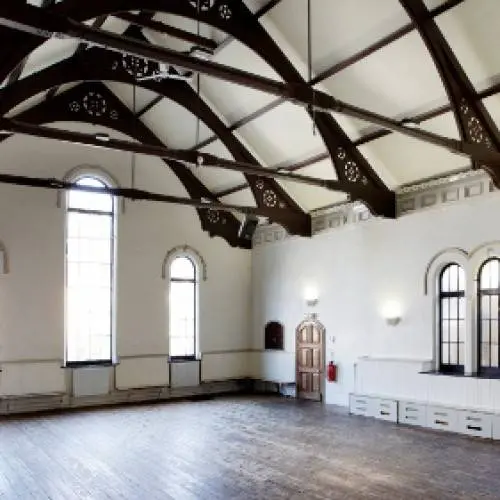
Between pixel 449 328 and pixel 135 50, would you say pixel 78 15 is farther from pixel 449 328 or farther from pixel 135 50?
pixel 449 328

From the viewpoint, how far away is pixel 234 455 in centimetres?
775

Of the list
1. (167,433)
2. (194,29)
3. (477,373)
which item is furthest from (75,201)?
(477,373)

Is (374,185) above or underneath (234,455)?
above

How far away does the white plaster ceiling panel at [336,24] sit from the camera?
25.5ft

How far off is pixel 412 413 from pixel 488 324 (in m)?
1.93

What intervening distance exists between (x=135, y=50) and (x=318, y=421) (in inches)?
277

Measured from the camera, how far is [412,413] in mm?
9852

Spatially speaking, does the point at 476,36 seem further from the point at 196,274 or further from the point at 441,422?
the point at 196,274

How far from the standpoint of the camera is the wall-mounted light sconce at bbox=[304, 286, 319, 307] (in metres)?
12.3

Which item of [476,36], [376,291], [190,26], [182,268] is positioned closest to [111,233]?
[182,268]

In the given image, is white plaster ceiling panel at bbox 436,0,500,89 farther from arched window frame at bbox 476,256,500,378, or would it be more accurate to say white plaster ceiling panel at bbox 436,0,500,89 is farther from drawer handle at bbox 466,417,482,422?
drawer handle at bbox 466,417,482,422

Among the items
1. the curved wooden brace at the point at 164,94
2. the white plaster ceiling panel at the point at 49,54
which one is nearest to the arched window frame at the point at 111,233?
the curved wooden brace at the point at 164,94

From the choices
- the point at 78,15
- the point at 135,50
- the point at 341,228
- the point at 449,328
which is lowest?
the point at 449,328

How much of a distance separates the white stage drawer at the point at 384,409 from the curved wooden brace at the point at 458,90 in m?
4.07
